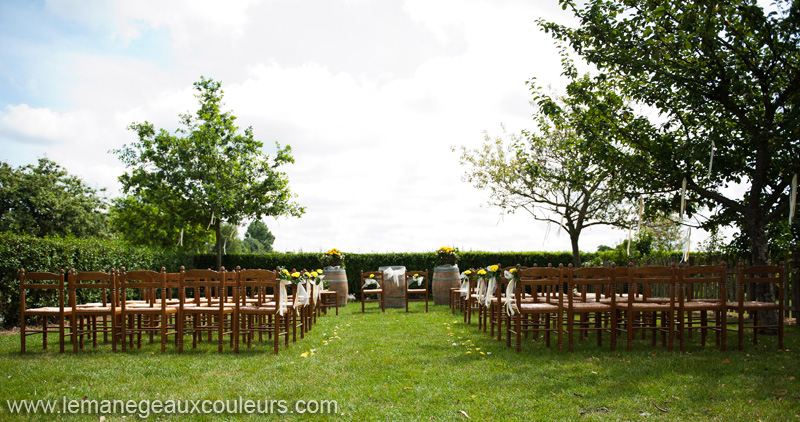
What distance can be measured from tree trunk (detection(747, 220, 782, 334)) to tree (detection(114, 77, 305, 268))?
17.5m

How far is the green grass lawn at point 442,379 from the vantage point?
189 inches

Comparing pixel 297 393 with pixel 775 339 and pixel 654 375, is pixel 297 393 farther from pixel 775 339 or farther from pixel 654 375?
pixel 775 339

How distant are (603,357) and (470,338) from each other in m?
2.42

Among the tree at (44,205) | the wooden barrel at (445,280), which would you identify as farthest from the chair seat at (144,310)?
the tree at (44,205)

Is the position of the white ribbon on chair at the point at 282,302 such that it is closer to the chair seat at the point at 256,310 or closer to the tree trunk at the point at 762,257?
the chair seat at the point at 256,310

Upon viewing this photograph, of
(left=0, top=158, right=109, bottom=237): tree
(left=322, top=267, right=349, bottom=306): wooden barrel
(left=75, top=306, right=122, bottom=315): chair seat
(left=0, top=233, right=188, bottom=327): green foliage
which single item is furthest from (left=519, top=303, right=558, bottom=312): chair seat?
(left=0, top=158, right=109, bottom=237): tree

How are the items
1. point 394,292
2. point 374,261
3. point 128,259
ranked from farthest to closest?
1. point 374,261
2. point 394,292
3. point 128,259

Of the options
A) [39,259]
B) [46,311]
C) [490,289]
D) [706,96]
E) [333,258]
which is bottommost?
[46,311]

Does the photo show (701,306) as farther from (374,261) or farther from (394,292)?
(374,261)

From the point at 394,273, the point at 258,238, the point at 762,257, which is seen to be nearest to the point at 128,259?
the point at 394,273

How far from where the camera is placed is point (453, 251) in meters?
16.5

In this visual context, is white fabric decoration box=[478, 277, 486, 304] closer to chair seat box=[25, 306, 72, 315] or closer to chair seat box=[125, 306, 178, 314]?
chair seat box=[125, 306, 178, 314]

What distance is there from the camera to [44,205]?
31984mm

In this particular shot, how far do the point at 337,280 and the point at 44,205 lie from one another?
82.1 ft
